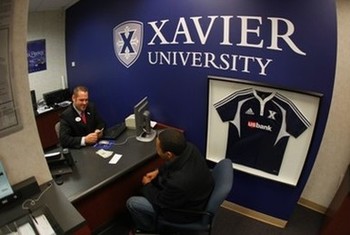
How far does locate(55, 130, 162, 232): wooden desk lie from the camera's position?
2.31 m

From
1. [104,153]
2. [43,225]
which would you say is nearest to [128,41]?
[104,153]

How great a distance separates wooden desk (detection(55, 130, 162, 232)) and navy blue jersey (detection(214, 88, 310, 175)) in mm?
826

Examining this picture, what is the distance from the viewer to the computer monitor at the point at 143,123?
2.93m

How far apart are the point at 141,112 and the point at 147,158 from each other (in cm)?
51

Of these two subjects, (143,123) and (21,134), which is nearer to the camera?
(21,134)

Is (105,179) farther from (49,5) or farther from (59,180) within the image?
(49,5)

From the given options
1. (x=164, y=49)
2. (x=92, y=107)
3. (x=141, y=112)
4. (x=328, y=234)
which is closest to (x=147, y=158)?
(x=141, y=112)

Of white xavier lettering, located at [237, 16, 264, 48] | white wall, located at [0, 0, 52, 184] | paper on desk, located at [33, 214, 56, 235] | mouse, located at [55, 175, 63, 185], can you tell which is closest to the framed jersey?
white xavier lettering, located at [237, 16, 264, 48]

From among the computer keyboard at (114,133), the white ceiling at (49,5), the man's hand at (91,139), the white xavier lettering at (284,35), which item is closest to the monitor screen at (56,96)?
the white ceiling at (49,5)

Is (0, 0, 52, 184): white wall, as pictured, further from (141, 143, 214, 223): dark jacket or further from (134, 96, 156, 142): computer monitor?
(134, 96, 156, 142): computer monitor

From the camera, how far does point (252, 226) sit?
2.94m

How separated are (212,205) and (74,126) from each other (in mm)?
1741

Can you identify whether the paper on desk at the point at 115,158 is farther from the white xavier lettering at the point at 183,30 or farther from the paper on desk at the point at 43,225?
the white xavier lettering at the point at 183,30

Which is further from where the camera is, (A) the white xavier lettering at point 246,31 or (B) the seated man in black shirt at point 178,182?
(A) the white xavier lettering at point 246,31
